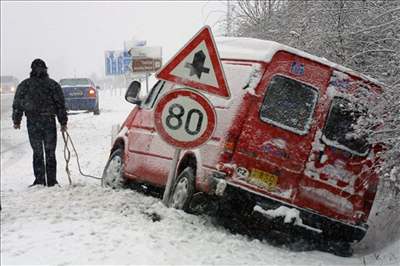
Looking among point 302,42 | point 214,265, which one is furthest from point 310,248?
point 302,42

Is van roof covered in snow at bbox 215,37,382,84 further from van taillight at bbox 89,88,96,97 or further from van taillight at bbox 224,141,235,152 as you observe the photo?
van taillight at bbox 89,88,96,97

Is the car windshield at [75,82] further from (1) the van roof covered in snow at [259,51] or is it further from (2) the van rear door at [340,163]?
(2) the van rear door at [340,163]

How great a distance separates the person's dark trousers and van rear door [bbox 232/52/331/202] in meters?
3.92

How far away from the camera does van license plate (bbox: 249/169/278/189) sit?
249 inches

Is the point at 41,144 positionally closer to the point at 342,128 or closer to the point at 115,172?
the point at 115,172

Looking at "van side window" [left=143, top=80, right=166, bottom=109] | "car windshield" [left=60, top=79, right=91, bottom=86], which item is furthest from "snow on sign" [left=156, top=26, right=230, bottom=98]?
"car windshield" [left=60, top=79, right=91, bottom=86]

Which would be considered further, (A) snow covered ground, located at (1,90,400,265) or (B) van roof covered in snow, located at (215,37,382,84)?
(B) van roof covered in snow, located at (215,37,382,84)

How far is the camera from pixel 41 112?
915cm

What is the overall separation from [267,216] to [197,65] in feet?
5.81

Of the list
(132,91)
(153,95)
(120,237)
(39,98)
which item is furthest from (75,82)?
(120,237)

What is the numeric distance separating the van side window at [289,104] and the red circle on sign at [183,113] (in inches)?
24.4

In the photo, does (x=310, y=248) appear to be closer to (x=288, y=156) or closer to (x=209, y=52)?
(x=288, y=156)

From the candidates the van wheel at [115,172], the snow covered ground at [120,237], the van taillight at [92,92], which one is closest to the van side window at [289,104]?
the snow covered ground at [120,237]

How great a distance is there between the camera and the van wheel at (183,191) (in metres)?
6.63
